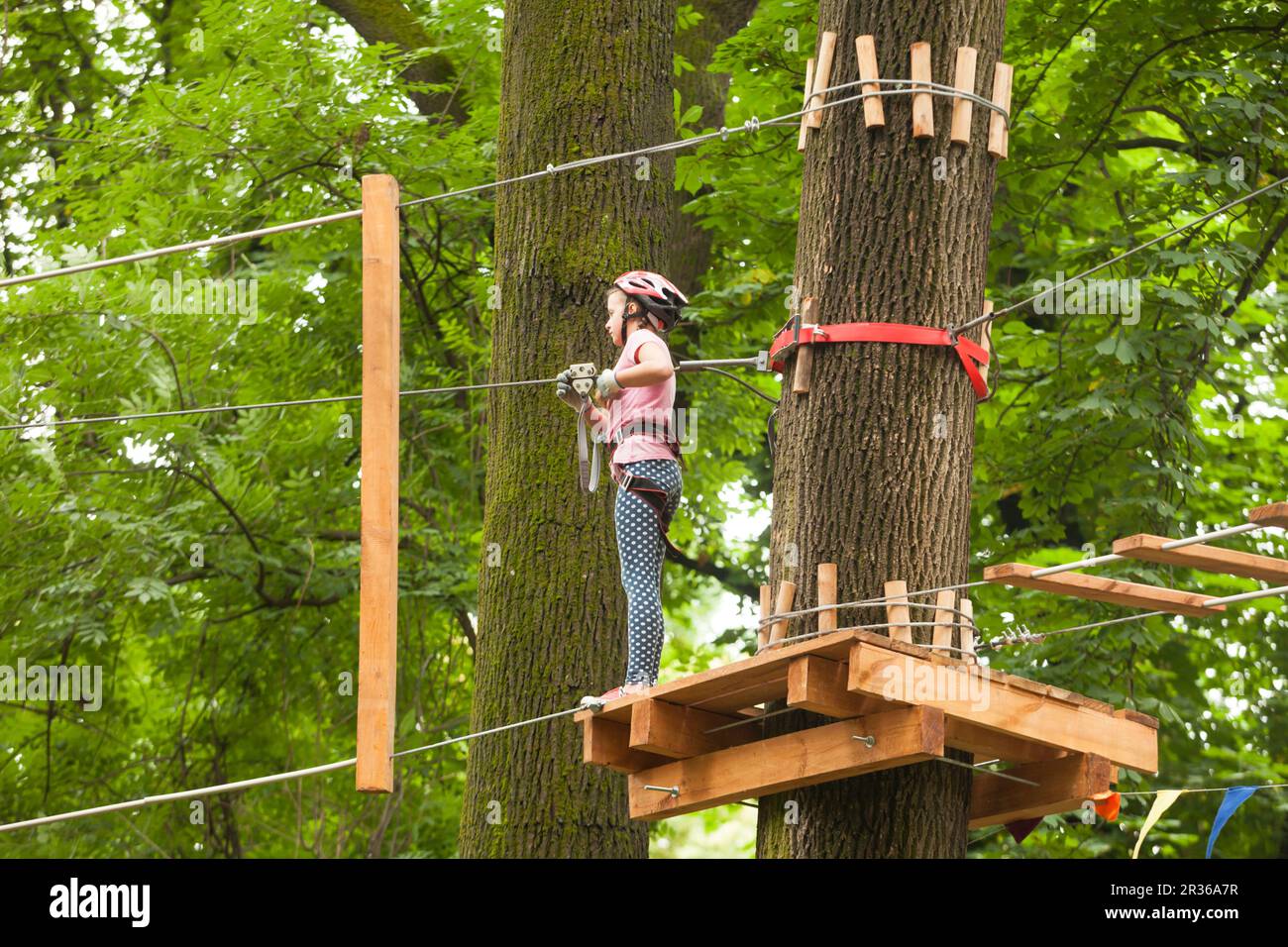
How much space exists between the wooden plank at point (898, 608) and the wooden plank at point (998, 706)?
35 cm

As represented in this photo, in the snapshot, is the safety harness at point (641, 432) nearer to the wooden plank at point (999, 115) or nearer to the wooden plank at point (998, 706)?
the wooden plank at point (998, 706)

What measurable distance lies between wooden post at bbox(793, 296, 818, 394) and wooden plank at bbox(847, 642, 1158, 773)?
3.59 ft

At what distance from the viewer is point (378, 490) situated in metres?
5.35

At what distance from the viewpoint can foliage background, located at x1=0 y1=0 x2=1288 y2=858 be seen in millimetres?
9445

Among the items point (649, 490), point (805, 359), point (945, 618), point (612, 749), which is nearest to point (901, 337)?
point (805, 359)

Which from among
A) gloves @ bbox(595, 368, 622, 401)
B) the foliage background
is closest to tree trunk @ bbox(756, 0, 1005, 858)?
gloves @ bbox(595, 368, 622, 401)

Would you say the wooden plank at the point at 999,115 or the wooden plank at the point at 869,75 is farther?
the wooden plank at the point at 999,115

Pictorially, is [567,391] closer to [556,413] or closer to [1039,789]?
[556,413]

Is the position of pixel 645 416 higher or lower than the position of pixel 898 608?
higher

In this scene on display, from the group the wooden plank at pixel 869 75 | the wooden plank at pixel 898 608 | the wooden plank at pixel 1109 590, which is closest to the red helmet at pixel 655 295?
the wooden plank at pixel 869 75

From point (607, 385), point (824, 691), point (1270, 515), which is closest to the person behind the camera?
point (1270, 515)

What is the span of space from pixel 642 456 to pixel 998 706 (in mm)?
1505

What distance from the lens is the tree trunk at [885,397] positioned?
5098mm

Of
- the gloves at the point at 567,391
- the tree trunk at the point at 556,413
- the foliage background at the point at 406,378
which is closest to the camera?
the gloves at the point at 567,391
